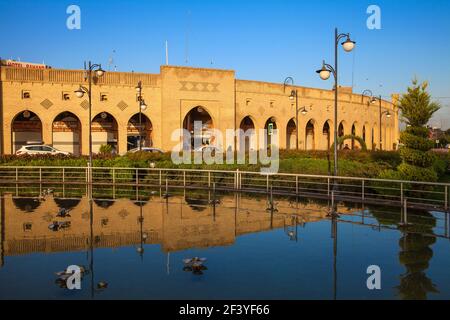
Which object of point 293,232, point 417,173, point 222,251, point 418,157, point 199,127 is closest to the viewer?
point 222,251

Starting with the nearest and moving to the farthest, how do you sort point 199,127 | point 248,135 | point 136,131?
point 136,131 → point 199,127 → point 248,135

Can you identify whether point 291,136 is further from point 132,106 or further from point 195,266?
point 195,266

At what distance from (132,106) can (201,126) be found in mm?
7490

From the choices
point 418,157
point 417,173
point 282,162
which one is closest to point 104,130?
point 282,162

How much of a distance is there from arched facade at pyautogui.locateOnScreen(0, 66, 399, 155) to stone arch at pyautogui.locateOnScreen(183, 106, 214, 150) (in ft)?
0.35

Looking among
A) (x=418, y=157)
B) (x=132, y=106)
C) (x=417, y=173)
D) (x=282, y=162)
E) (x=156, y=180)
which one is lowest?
(x=156, y=180)

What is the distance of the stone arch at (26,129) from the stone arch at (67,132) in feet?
4.09

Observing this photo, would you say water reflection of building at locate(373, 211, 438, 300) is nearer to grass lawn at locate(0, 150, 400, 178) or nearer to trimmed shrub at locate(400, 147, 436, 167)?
trimmed shrub at locate(400, 147, 436, 167)

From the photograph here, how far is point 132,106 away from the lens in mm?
35469

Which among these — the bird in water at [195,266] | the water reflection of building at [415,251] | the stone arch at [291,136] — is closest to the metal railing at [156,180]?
the water reflection of building at [415,251]

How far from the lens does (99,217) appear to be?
1198cm

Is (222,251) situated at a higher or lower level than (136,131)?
lower

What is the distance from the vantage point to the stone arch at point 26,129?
34.6 metres
